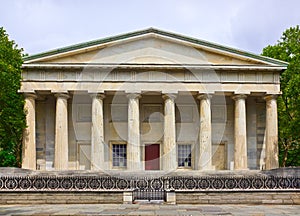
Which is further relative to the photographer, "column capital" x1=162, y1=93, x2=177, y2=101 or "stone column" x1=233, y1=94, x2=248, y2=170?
"column capital" x1=162, y1=93, x2=177, y2=101

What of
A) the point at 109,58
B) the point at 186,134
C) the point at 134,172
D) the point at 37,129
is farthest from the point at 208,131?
the point at 37,129

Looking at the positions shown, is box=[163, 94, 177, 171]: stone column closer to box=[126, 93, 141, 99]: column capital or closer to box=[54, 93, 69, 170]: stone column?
box=[126, 93, 141, 99]: column capital

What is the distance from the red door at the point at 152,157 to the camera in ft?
144

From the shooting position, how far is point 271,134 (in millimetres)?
40406

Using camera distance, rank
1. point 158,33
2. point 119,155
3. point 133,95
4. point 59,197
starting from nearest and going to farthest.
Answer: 1. point 59,197
2. point 133,95
3. point 158,33
4. point 119,155

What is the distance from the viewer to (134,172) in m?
36.1

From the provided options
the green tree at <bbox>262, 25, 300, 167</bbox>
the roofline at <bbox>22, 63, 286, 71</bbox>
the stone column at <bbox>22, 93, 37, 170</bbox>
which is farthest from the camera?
the green tree at <bbox>262, 25, 300, 167</bbox>

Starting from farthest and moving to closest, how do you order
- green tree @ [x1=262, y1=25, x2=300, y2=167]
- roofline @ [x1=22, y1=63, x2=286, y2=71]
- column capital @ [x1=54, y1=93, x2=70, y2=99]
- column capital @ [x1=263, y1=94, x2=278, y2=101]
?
green tree @ [x1=262, y1=25, x2=300, y2=167] < column capital @ [x1=263, y1=94, x2=278, y2=101] < column capital @ [x1=54, y1=93, x2=70, y2=99] < roofline @ [x1=22, y1=63, x2=286, y2=71]

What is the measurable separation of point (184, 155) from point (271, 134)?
29.4 feet

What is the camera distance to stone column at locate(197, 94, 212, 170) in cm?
4003

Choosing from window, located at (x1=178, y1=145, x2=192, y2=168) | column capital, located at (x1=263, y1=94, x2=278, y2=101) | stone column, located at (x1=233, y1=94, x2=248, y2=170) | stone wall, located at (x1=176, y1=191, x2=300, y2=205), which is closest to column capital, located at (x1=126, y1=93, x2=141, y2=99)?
window, located at (x1=178, y1=145, x2=192, y2=168)

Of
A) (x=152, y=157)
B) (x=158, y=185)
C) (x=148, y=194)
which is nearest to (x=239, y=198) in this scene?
(x=158, y=185)

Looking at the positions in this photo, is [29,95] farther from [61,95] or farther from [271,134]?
[271,134]

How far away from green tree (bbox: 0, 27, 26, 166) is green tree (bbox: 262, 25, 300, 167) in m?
25.4
